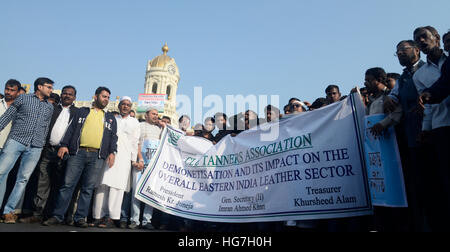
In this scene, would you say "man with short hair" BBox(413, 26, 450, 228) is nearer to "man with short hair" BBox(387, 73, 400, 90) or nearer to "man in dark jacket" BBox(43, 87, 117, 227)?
"man with short hair" BBox(387, 73, 400, 90)

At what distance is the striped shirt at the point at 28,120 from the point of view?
4.20m

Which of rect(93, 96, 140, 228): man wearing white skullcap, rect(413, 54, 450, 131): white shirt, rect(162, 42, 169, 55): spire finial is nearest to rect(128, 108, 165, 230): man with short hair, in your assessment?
rect(93, 96, 140, 228): man wearing white skullcap

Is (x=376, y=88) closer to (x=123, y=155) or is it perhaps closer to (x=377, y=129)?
(x=377, y=129)

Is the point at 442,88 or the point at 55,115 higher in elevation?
the point at 55,115

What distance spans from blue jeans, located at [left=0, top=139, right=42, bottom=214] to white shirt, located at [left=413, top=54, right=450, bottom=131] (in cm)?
530

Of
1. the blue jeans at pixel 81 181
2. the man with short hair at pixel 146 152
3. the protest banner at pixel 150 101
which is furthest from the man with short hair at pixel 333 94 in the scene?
the protest banner at pixel 150 101

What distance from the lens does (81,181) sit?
15.1 ft

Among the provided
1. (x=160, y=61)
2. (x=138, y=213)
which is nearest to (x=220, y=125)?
(x=138, y=213)

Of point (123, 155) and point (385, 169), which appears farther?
point (123, 155)

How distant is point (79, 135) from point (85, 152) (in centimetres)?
30

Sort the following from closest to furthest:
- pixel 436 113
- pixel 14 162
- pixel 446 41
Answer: pixel 436 113, pixel 446 41, pixel 14 162

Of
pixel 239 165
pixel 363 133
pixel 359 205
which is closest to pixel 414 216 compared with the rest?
pixel 359 205

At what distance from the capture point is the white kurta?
4.71m

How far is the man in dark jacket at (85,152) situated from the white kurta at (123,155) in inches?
6.8
